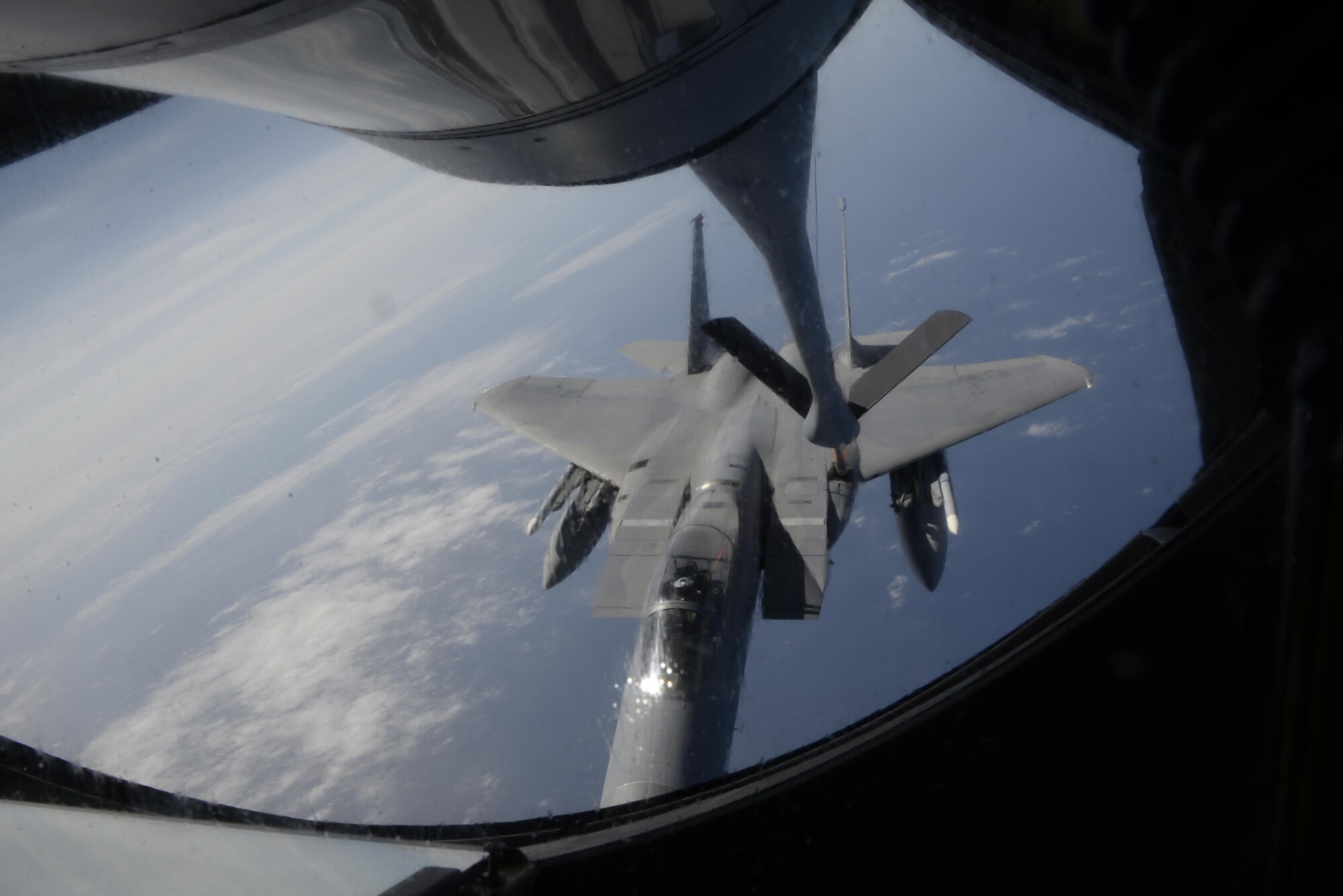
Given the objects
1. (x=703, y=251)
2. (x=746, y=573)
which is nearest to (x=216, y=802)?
(x=746, y=573)

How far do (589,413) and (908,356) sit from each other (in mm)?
5413

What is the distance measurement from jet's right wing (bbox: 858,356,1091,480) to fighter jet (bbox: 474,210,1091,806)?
18 mm

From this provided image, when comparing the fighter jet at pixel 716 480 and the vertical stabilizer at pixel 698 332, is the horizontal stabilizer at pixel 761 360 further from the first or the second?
the vertical stabilizer at pixel 698 332

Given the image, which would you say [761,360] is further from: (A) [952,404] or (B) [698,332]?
(B) [698,332]

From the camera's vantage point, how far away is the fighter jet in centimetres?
407

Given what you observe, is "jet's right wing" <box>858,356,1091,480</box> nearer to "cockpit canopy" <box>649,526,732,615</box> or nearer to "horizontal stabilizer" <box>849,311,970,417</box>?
"cockpit canopy" <box>649,526,732,615</box>

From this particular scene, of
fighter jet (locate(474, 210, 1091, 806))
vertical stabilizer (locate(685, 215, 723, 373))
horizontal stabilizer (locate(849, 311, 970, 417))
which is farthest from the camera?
vertical stabilizer (locate(685, 215, 723, 373))

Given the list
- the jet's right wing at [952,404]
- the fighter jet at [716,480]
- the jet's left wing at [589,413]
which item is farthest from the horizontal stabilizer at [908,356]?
the jet's left wing at [589,413]

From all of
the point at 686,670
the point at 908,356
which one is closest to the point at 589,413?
the point at 686,670

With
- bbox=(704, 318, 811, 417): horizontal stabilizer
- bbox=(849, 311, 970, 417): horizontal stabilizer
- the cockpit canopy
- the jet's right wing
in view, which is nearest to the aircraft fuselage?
the cockpit canopy

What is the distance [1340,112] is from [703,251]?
8.61 metres

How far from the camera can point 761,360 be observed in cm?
386

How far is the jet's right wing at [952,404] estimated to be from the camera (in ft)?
22.0

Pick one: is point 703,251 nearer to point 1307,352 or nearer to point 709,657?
point 709,657
